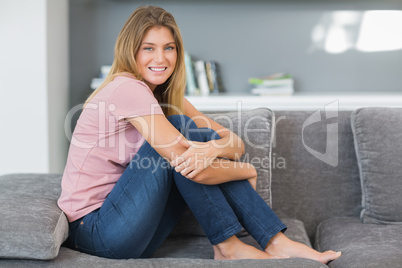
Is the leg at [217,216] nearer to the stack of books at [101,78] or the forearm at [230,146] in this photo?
the forearm at [230,146]

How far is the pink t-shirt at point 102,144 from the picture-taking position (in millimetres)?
1658

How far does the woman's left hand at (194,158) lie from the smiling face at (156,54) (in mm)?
353

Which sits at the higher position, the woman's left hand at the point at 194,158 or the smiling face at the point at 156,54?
the smiling face at the point at 156,54

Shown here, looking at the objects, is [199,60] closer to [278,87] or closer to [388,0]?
[278,87]

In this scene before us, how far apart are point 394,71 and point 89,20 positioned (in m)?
2.00

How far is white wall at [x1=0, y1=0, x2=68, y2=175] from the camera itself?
2.87 metres

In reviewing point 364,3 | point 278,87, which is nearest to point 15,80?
point 278,87

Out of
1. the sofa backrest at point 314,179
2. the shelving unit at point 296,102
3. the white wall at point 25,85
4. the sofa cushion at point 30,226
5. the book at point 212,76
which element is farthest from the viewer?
the book at point 212,76

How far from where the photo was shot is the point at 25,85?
2.91 m

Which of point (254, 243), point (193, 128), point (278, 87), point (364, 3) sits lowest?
point (254, 243)

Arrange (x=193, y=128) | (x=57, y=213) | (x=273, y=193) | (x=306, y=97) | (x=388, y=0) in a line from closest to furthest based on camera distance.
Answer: (x=57, y=213) < (x=193, y=128) < (x=273, y=193) < (x=306, y=97) < (x=388, y=0)

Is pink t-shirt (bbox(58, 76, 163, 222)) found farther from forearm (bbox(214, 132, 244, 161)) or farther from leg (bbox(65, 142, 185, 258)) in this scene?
forearm (bbox(214, 132, 244, 161))

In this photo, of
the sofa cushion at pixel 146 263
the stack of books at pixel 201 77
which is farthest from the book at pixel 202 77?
the sofa cushion at pixel 146 263

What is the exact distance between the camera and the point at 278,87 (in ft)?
10.6
